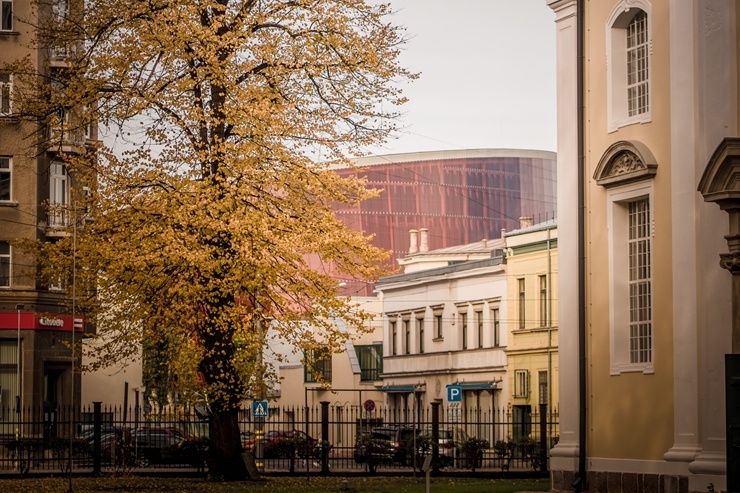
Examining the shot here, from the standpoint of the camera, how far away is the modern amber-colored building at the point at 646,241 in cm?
2291

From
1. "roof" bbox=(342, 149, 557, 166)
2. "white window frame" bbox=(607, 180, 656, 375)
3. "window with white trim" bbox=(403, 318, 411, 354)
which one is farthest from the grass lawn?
"roof" bbox=(342, 149, 557, 166)

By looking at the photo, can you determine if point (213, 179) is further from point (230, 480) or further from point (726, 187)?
point (726, 187)

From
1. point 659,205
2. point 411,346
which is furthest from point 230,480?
point 411,346

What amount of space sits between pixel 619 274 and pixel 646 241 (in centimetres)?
91

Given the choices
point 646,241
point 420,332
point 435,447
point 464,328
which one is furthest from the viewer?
point 420,332

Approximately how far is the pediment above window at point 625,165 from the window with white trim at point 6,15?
1296 inches

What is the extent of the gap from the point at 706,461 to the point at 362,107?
13.5m

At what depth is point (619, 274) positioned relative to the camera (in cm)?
2686

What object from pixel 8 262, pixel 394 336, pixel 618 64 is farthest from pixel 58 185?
pixel 618 64

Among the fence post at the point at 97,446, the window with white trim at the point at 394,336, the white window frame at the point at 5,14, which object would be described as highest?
the white window frame at the point at 5,14

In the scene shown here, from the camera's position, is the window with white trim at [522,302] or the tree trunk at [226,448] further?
the window with white trim at [522,302]

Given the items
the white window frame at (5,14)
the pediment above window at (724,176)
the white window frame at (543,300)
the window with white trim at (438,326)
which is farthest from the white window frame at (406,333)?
the pediment above window at (724,176)

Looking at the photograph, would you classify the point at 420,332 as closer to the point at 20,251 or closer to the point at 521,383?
the point at 521,383

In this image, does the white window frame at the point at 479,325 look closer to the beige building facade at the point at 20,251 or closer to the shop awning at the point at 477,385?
the shop awning at the point at 477,385
